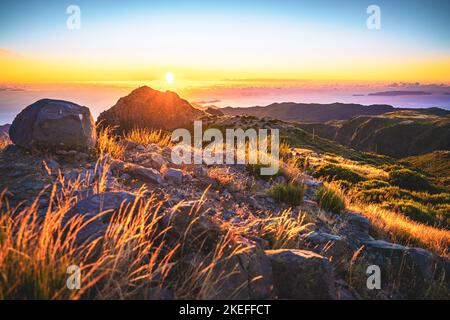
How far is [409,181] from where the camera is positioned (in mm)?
19891

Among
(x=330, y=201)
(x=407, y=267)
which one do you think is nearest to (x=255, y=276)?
(x=407, y=267)

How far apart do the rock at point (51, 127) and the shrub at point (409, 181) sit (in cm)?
1920

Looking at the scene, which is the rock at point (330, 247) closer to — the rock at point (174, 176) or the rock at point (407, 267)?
the rock at point (407, 267)

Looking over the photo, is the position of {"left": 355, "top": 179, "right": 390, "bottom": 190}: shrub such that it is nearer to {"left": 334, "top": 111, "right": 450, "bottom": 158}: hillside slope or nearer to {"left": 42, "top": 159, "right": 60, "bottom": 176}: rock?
{"left": 42, "top": 159, "right": 60, "bottom": 176}: rock

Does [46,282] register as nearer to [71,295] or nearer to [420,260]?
[71,295]

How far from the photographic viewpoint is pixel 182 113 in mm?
48875

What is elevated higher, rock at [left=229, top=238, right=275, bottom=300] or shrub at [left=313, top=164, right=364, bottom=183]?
rock at [left=229, top=238, right=275, bottom=300]

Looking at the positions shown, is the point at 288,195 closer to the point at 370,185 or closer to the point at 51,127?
the point at 51,127

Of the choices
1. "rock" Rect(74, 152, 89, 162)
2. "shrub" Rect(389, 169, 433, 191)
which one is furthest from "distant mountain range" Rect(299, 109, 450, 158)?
"rock" Rect(74, 152, 89, 162)

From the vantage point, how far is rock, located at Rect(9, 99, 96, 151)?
616 centimetres

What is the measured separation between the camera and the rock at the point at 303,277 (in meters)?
3.43

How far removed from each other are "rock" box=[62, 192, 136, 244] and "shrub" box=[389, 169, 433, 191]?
784 inches

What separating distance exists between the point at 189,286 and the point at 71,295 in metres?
1.06
